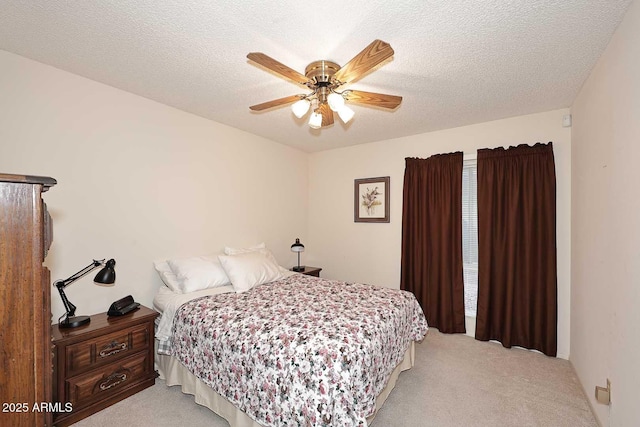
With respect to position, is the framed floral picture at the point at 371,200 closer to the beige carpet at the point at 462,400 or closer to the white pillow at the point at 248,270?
the white pillow at the point at 248,270

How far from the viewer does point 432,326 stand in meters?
3.54

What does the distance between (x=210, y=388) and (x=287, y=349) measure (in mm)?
841

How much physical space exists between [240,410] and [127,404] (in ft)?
3.31

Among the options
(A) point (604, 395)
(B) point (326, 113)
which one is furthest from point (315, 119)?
(A) point (604, 395)

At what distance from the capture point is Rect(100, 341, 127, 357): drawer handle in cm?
209

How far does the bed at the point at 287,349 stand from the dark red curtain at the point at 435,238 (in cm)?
97

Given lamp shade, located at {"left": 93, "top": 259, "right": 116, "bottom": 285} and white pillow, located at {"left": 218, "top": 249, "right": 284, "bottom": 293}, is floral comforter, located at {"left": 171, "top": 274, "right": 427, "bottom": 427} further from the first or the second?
lamp shade, located at {"left": 93, "top": 259, "right": 116, "bottom": 285}

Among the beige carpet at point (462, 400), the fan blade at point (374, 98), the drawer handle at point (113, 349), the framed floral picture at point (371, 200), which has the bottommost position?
the beige carpet at point (462, 400)

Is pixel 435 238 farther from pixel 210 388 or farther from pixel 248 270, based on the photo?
pixel 210 388

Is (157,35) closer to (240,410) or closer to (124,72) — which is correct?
(124,72)

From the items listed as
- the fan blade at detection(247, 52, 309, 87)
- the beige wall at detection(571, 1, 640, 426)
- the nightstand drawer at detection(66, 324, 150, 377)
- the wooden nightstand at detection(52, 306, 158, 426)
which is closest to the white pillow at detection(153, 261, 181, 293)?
the wooden nightstand at detection(52, 306, 158, 426)

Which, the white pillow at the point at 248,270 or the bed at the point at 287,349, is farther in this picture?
the white pillow at the point at 248,270

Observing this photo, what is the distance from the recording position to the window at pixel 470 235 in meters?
3.37

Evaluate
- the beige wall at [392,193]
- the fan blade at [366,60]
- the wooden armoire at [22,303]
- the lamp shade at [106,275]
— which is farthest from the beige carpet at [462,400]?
the fan blade at [366,60]
